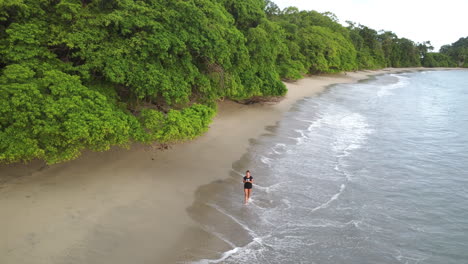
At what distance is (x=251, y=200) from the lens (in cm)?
1327

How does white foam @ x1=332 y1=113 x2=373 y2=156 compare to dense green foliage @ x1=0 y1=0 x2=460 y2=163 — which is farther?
white foam @ x1=332 y1=113 x2=373 y2=156

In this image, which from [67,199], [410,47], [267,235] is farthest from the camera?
[410,47]

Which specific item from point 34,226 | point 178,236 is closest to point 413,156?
point 178,236

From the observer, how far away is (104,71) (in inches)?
601

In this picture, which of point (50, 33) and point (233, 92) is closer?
point (50, 33)

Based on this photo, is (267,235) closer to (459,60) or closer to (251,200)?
(251,200)

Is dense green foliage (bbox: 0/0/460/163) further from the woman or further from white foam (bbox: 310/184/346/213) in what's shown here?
white foam (bbox: 310/184/346/213)

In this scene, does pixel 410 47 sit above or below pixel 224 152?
above

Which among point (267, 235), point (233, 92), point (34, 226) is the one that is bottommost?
point (267, 235)

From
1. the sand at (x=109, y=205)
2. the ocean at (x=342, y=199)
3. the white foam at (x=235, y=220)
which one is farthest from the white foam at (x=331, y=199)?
the sand at (x=109, y=205)

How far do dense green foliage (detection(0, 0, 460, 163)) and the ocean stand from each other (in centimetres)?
482

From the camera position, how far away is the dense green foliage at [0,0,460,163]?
41.0ft

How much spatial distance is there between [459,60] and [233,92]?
506 feet

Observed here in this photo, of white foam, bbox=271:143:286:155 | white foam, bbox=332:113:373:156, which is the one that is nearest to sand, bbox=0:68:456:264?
white foam, bbox=271:143:286:155
